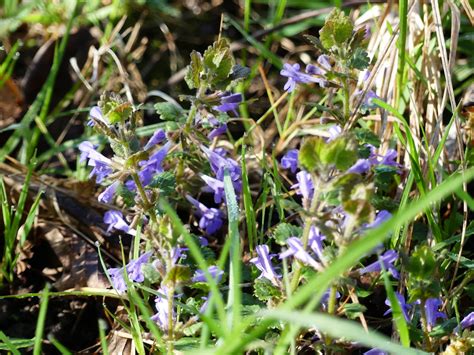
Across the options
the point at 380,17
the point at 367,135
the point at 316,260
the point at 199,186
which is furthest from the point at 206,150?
the point at 380,17

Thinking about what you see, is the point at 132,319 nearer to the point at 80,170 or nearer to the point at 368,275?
the point at 368,275

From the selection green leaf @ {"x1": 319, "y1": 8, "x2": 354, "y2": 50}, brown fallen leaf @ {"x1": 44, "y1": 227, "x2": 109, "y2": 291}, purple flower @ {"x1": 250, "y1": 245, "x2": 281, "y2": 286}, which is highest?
green leaf @ {"x1": 319, "y1": 8, "x2": 354, "y2": 50}

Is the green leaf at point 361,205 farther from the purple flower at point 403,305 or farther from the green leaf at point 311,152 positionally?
the purple flower at point 403,305

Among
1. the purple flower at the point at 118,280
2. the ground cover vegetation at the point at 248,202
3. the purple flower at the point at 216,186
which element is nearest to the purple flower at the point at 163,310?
the ground cover vegetation at the point at 248,202

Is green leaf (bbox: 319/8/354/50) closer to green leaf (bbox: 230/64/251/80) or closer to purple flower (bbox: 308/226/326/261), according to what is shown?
green leaf (bbox: 230/64/251/80)

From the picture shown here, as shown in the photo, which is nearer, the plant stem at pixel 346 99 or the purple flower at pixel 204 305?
the purple flower at pixel 204 305

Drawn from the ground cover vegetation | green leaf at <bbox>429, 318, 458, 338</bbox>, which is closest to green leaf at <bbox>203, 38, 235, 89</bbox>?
the ground cover vegetation

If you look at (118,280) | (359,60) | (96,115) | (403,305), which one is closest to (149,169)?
(96,115)
